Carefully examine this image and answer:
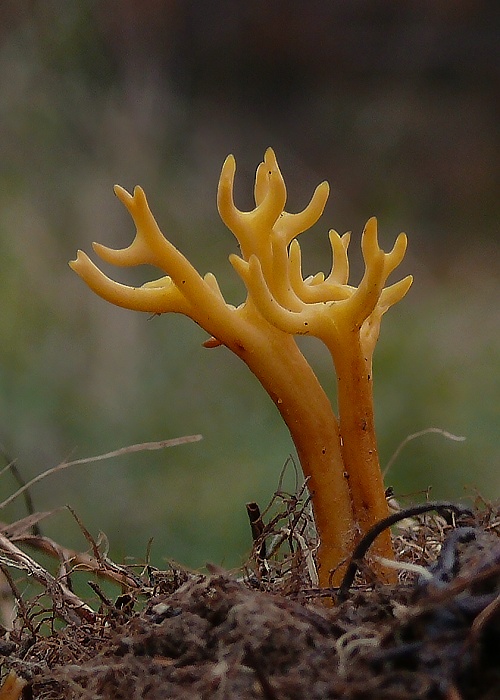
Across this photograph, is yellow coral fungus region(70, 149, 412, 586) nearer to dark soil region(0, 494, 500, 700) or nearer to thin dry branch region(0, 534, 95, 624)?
dark soil region(0, 494, 500, 700)

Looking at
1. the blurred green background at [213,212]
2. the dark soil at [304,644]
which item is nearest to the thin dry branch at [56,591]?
the dark soil at [304,644]

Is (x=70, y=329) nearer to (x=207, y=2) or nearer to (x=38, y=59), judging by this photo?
(x=38, y=59)

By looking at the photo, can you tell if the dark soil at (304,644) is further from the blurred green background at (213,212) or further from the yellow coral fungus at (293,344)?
the blurred green background at (213,212)

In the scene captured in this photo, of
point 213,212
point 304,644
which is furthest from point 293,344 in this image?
point 213,212

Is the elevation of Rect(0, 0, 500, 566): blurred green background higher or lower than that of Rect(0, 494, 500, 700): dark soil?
higher

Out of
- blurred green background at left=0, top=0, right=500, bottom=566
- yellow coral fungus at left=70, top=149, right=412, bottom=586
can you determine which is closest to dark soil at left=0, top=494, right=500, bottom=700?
yellow coral fungus at left=70, top=149, right=412, bottom=586

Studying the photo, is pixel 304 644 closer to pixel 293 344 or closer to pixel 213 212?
pixel 293 344
